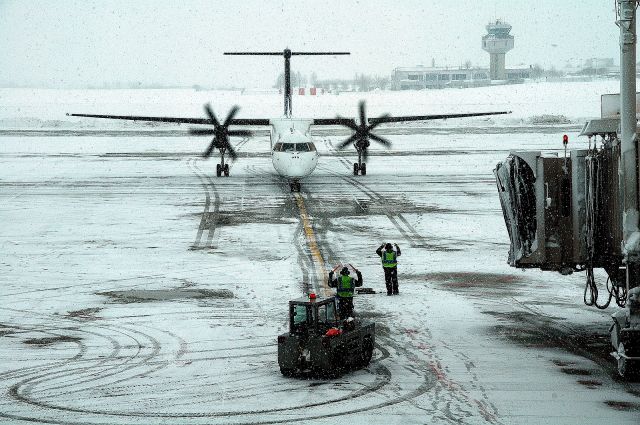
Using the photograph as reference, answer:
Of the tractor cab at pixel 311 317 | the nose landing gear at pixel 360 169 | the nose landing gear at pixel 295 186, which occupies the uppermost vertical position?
the nose landing gear at pixel 360 169

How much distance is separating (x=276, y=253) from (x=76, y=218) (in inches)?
453

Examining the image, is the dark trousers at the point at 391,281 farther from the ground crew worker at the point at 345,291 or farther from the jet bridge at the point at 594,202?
the jet bridge at the point at 594,202

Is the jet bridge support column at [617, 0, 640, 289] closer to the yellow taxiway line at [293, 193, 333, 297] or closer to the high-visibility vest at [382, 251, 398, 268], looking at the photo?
the high-visibility vest at [382, 251, 398, 268]

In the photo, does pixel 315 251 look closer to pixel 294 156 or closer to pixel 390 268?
pixel 390 268

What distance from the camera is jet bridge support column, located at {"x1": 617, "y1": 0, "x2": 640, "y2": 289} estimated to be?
16562mm

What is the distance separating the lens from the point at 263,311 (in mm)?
21953

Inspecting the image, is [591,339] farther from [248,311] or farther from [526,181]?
[248,311]

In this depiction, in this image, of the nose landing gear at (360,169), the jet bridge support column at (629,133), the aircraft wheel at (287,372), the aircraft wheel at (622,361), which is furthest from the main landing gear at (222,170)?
the aircraft wheel at (622,361)

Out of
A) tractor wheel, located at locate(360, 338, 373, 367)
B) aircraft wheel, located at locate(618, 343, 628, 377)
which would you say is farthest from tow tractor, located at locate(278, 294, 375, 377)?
aircraft wheel, located at locate(618, 343, 628, 377)

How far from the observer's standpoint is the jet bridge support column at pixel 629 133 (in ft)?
54.3

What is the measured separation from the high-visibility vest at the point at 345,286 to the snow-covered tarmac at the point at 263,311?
3.86 ft

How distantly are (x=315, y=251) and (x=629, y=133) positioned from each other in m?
14.9

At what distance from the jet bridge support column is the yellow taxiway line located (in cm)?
895

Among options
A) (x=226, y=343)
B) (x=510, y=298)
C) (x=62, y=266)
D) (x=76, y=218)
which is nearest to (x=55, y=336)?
(x=226, y=343)
